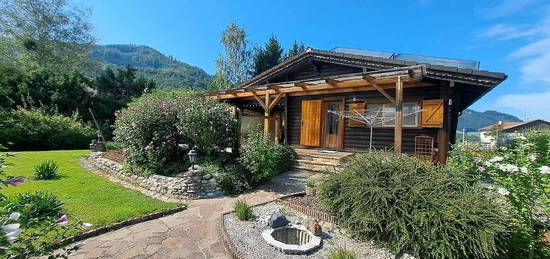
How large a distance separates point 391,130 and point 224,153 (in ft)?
18.5

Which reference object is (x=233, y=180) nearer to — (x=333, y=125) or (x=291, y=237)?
(x=291, y=237)

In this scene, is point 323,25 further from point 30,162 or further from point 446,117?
point 30,162

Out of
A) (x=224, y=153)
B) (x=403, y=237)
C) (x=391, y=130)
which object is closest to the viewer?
(x=403, y=237)

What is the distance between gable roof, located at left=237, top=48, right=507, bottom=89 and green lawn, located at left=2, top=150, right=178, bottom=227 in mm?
7279

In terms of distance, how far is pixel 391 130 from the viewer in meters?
8.41

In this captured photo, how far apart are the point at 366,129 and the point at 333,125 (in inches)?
51.9

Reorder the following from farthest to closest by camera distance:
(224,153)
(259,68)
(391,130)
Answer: (259,68) < (391,130) < (224,153)

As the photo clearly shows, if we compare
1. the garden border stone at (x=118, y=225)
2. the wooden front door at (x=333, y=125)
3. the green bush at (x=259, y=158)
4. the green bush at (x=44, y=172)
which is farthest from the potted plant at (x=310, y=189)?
the green bush at (x=44, y=172)

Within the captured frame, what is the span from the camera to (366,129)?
29.2 feet

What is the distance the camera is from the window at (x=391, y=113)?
782cm

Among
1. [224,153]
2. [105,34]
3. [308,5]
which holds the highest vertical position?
[105,34]

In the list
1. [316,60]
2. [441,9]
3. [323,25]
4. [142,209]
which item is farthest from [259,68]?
[142,209]

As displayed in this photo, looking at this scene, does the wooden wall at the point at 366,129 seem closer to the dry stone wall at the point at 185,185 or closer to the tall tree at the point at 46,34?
the dry stone wall at the point at 185,185

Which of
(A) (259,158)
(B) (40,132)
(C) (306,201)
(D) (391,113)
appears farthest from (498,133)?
(B) (40,132)
